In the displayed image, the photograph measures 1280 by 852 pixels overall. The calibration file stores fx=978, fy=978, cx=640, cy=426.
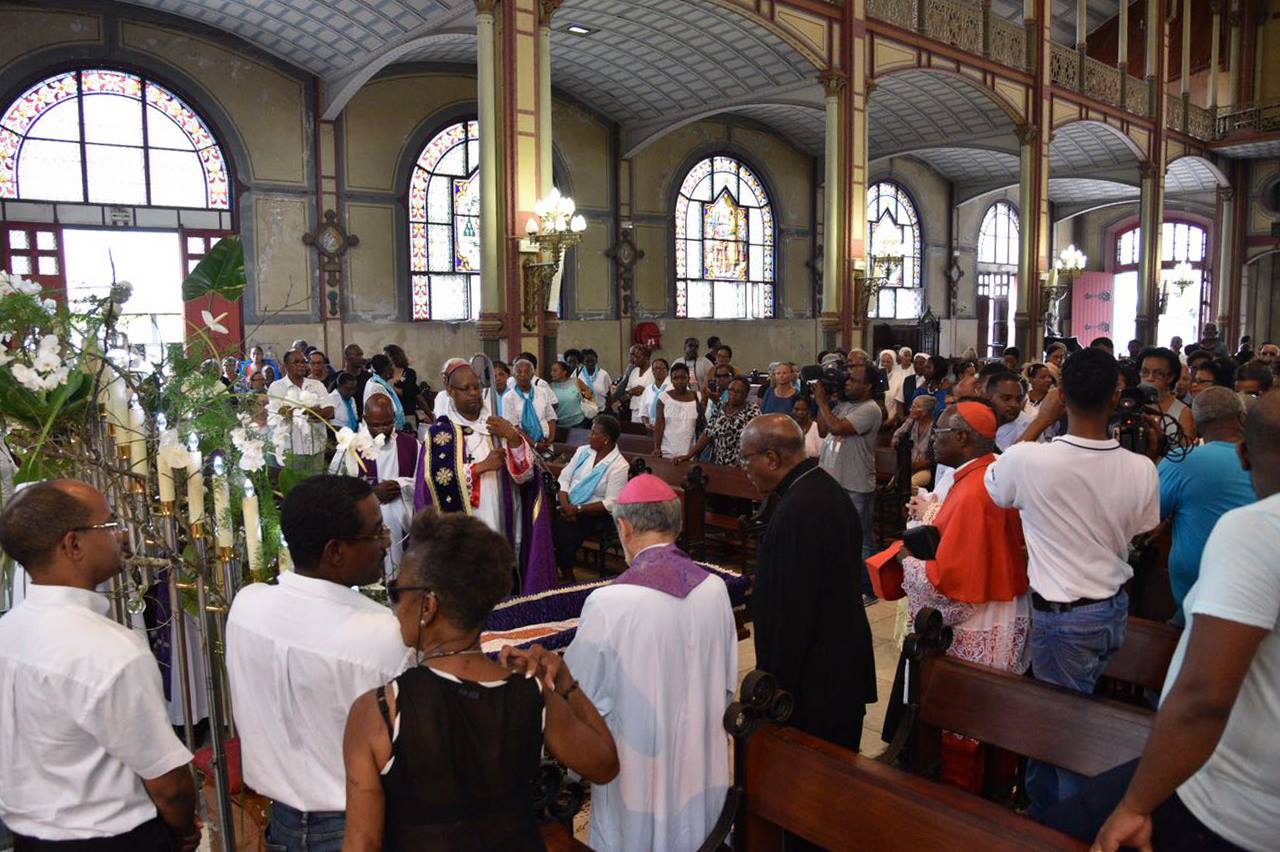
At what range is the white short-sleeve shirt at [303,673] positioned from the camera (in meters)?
1.98

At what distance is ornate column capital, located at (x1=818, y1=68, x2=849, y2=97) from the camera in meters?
12.7

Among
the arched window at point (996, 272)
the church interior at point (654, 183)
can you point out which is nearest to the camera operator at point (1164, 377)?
the church interior at point (654, 183)

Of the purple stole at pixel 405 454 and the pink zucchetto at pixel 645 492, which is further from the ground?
the pink zucchetto at pixel 645 492

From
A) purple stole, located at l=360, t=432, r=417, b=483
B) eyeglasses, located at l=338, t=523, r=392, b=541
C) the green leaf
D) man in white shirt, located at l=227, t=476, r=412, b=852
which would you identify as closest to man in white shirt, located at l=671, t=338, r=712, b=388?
purple stole, located at l=360, t=432, r=417, b=483

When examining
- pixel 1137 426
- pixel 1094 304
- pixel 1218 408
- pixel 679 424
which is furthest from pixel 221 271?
pixel 1094 304

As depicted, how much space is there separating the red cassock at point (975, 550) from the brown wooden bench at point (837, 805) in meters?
1.09

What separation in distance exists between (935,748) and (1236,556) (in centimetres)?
172

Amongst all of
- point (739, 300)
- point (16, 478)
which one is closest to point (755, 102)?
point (739, 300)

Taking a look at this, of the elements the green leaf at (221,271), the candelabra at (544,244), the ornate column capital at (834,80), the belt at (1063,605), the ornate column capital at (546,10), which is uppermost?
the ornate column capital at (834,80)

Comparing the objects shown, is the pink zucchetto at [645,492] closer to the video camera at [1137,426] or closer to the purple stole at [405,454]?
the video camera at [1137,426]

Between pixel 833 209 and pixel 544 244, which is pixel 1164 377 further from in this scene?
pixel 833 209

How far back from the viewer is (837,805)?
236 cm

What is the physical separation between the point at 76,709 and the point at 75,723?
45 mm

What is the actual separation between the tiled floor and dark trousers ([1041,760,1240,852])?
7.35 feet
